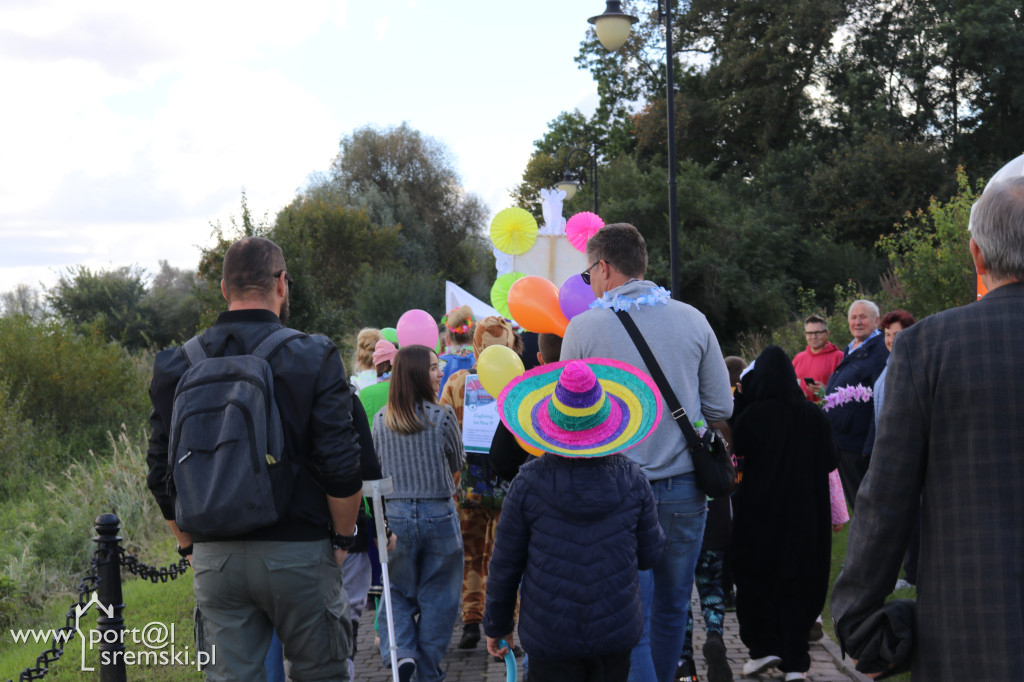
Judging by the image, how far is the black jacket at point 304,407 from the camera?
10.3 ft

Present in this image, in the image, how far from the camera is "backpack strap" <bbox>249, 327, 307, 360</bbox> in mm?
3158

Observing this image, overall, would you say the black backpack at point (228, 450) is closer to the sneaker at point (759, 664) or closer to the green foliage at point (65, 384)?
the sneaker at point (759, 664)

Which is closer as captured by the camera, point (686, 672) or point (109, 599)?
point (109, 599)

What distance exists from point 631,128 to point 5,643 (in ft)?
103

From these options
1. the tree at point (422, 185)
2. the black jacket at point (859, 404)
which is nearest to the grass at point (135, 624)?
the black jacket at point (859, 404)

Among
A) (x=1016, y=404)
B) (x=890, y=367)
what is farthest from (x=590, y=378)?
(x=1016, y=404)

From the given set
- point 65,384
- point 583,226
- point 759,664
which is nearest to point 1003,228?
point 759,664

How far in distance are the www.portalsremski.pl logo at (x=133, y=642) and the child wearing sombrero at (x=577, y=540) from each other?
2.14 meters

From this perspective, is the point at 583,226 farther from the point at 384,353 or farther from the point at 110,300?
the point at 110,300

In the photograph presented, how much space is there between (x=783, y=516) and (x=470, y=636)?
7.61ft

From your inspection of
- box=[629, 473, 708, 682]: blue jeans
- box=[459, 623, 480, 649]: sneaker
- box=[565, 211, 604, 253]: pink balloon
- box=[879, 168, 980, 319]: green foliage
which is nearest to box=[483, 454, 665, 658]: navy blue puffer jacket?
box=[629, 473, 708, 682]: blue jeans

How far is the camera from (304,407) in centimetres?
316

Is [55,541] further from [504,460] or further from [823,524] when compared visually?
[823,524]

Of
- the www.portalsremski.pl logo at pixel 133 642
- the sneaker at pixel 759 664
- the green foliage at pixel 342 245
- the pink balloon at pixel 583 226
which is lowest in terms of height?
the sneaker at pixel 759 664
